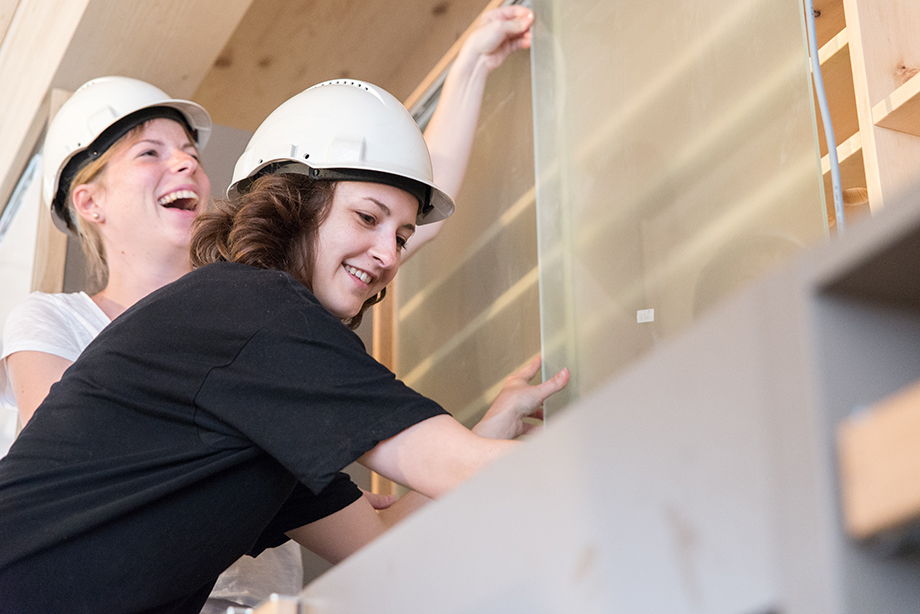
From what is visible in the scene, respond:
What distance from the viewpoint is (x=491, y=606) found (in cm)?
49

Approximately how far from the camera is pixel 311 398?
1.00 metres

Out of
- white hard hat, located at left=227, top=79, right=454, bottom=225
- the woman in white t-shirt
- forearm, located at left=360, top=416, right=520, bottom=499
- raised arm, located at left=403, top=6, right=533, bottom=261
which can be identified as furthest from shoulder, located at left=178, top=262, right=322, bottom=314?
raised arm, located at left=403, top=6, right=533, bottom=261

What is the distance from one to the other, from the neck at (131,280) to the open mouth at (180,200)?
124mm

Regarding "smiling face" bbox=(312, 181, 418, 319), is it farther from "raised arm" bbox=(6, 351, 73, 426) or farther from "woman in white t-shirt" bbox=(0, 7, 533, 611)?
"raised arm" bbox=(6, 351, 73, 426)

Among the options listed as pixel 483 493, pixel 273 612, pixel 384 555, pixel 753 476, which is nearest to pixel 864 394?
pixel 753 476

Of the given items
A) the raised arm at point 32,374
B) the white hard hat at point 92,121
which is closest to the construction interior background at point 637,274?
the white hard hat at point 92,121

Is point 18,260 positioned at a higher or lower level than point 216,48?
lower

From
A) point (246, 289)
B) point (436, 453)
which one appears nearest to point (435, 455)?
point (436, 453)

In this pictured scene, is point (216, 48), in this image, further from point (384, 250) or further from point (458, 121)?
point (384, 250)

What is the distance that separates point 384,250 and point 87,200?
112cm

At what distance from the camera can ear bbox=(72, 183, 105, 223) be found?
230 centimetres

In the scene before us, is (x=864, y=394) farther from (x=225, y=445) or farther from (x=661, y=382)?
(x=225, y=445)

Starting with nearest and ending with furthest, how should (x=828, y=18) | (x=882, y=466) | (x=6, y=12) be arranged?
1. (x=882, y=466)
2. (x=828, y=18)
3. (x=6, y=12)

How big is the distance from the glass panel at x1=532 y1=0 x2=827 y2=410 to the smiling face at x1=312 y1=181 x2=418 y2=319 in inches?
12.2
